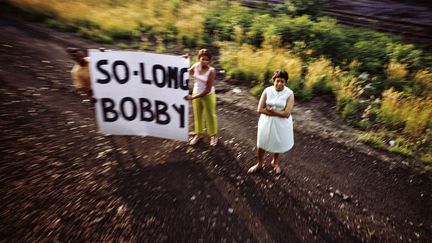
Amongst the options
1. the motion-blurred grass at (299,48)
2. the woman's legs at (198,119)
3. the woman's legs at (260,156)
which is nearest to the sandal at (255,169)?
the woman's legs at (260,156)

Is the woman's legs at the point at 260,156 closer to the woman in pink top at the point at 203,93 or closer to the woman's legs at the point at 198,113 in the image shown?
the woman in pink top at the point at 203,93

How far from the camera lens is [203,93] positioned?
4828 millimetres

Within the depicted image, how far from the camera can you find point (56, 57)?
8672 mm

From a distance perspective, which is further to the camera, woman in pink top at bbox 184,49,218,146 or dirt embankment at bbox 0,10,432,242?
woman in pink top at bbox 184,49,218,146

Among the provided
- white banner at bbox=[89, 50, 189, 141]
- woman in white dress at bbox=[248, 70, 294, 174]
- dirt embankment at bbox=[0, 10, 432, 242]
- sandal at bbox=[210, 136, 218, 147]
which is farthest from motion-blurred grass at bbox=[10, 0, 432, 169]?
white banner at bbox=[89, 50, 189, 141]

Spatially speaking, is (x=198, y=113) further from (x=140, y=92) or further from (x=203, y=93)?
(x=140, y=92)

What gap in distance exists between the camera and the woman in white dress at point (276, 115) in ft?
13.9

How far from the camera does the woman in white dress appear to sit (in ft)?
13.9

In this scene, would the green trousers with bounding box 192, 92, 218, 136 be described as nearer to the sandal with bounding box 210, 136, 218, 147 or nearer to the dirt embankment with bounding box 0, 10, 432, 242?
the sandal with bounding box 210, 136, 218, 147

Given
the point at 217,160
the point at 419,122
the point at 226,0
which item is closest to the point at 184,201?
the point at 217,160

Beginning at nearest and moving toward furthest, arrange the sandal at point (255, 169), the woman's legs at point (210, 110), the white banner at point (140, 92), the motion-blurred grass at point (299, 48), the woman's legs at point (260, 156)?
the white banner at point (140, 92)
the woman's legs at point (260, 156)
the sandal at point (255, 169)
the woman's legs at point (210, 110)
the motion-blurred grass at point (299, 48)

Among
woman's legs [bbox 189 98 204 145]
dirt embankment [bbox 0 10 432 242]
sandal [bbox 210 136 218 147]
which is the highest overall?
woman's legs [bbox 189 98 204 145]

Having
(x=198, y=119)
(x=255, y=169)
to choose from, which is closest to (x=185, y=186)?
(x=255, y=169)

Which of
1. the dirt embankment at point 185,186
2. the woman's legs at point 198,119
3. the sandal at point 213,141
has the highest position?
the woman's legs at point 198,119
